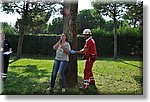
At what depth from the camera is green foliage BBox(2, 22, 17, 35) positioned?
12.5ft

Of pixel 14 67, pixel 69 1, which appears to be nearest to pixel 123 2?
pixel 69 1

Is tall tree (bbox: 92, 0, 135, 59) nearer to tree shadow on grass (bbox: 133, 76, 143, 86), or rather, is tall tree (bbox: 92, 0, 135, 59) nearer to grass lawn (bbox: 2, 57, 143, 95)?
grass lawn (bbox: 2, 57, 143, 95)

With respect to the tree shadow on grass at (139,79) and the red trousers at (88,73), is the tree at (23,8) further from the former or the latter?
the tree shadow on grass at (139,79)

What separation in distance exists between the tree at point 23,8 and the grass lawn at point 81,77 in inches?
8.0

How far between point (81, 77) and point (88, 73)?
10 cm

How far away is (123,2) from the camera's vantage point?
12.6ft

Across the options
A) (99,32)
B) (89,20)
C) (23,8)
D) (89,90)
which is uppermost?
(23,8)

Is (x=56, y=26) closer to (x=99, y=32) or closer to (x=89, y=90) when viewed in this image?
(x=99, y=32)

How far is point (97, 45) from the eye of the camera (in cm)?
385

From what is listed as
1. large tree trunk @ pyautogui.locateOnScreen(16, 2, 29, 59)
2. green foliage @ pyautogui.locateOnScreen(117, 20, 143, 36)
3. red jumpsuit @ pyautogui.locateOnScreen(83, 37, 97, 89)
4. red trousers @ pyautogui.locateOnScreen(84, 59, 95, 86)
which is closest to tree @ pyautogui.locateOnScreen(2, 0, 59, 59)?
large tree trunk @ pyautogui.locateOnScreen(16, 2, 29, 59)

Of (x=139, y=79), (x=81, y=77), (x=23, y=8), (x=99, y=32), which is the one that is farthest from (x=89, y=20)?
(x=139, y=79)

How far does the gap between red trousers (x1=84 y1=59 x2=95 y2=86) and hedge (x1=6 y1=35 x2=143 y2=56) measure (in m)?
0.16

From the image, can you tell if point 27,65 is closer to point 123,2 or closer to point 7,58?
point 7,58

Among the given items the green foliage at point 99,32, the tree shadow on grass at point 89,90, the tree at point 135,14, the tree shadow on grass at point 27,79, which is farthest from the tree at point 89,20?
the tree shadow on grass at point 27,79
